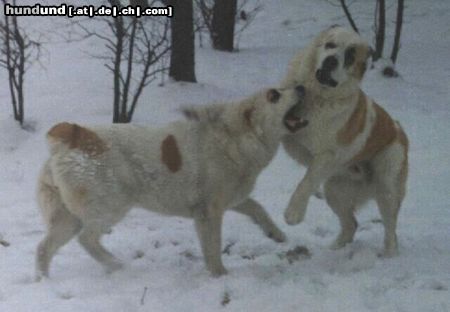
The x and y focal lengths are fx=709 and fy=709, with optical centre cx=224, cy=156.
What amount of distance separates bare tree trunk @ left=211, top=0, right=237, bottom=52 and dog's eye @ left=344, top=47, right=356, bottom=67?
791 cm

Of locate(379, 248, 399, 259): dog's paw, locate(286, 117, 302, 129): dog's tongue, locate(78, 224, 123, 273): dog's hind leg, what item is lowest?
locate(379, 248, 399, 259): dog's paw

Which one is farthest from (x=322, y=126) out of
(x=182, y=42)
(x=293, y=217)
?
(x=182, y=42)

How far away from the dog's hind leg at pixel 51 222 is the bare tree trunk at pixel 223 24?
8.35 meters

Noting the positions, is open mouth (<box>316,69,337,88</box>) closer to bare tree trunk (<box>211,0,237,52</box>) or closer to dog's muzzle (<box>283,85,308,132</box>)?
dog's muzzle (<box>283,85,308,132</box>)

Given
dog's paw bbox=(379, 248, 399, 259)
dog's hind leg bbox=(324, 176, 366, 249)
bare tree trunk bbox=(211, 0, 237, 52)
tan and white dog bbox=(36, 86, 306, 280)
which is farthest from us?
bare tree trunk bbox=(211, 0, 237, 52)

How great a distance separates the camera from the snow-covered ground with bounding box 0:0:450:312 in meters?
4.32

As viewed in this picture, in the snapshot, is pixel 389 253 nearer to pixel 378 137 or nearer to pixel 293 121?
pixel 378 137

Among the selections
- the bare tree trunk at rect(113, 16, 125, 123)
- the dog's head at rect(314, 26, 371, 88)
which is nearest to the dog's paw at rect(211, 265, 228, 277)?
the dog's head at rect(314, 26, 371, 88)

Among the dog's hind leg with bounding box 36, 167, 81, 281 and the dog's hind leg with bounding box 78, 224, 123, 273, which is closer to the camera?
the dog's hind leg with bounding box 36, 167, 81, 281

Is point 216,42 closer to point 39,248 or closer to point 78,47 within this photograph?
point 78,47

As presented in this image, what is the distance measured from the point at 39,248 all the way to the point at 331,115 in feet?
7.35

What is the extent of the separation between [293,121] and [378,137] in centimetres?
83

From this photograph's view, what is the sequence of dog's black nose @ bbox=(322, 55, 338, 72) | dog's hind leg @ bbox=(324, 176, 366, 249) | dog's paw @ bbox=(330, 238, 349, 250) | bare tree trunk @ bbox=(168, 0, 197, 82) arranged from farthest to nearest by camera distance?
bare tree trunk @ bbox=(168, 0, 197, 82) < dog's hind leg @ bbox=(324, 176, 366, 249) < dog's paw @ bbox=(330, 238, 349, 250) < dog's black nose @ bbox=(322, 55, 338, 72)

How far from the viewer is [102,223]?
4.81 metres
